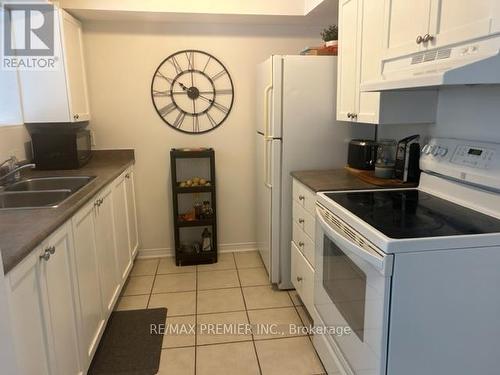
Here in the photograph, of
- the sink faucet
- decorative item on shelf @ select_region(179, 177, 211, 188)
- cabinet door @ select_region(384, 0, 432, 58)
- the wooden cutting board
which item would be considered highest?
cabinet door @ select_region(384, 0, 432, 58)

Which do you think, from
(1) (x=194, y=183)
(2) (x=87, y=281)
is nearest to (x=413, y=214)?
(2) (x=87, y=281)

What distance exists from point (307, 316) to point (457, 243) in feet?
4.82

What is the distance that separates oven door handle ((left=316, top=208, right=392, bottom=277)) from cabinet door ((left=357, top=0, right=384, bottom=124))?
732 mm

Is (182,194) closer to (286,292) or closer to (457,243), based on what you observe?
(286,292)

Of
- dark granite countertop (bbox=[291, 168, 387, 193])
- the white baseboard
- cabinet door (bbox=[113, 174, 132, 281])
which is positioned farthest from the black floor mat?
dark granite countertop (bbox=[291, 168, 387, 193])

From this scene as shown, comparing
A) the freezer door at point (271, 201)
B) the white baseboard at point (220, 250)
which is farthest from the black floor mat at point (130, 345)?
the white baseboard at point (220, 250)

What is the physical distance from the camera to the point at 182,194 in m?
3.51

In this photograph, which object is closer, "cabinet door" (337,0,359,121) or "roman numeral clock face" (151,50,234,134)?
"cabinet door" (337,0,359,121)

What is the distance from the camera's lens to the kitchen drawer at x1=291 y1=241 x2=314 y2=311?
90.1 inches

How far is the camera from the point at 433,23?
1.55 m

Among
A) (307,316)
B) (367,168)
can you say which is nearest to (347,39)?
(367,168)

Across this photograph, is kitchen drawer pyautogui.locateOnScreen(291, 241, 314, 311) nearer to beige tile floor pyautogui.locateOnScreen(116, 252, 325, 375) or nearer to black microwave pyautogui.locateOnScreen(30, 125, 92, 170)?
beige tile floor pyautogui.locateOnScreen(116, 252, 325, 375)

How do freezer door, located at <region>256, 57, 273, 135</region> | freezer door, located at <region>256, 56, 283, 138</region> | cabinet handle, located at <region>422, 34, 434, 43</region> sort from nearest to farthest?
1. cabinet handle, located at <region>422, 34, 434, 43</region>
2. freezer door, located at <region>256, 56, 283, 138</region>
3. freezer door, located at <region>256, 57, 273, 135</region>

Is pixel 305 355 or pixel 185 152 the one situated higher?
pixel 185 152
